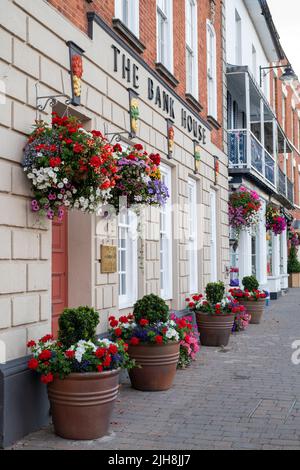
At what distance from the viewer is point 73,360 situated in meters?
5.12

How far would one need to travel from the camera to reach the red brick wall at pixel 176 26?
6.95 meters

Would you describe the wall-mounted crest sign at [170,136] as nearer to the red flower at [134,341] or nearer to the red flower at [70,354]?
the red flower at [134,341]

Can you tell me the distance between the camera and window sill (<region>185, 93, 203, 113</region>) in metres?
11.5

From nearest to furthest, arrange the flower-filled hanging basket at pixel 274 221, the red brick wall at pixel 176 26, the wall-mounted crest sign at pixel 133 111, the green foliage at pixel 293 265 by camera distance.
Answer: the red brick wall at pixel 176 26, the wall-mounted crest sign at pixel 133 111, the flower-filled hanging basket at pixel 274 221, the green foliage at pixel 293 265

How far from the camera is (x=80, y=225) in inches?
282

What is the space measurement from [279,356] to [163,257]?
2.64 metres

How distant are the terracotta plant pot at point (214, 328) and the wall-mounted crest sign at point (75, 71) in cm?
490

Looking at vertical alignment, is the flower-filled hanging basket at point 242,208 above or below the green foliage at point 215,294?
above

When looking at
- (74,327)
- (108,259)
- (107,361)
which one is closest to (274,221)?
(108,259)

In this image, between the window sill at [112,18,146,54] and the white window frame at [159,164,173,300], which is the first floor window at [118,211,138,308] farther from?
the window sill at [112,18,146,54]

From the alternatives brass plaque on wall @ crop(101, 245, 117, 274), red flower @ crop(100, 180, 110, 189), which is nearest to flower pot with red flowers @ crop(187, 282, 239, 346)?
brass plaque on wall @ crop(101, 245, 117, 274)

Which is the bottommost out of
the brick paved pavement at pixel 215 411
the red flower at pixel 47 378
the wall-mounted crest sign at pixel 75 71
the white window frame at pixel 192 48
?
the brick paved pavement at pixel 215 411

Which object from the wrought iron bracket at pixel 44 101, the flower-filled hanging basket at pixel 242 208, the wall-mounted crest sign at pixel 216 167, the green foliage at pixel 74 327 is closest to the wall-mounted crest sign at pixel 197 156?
the wall-mounted crest sign at pixel 216 167
